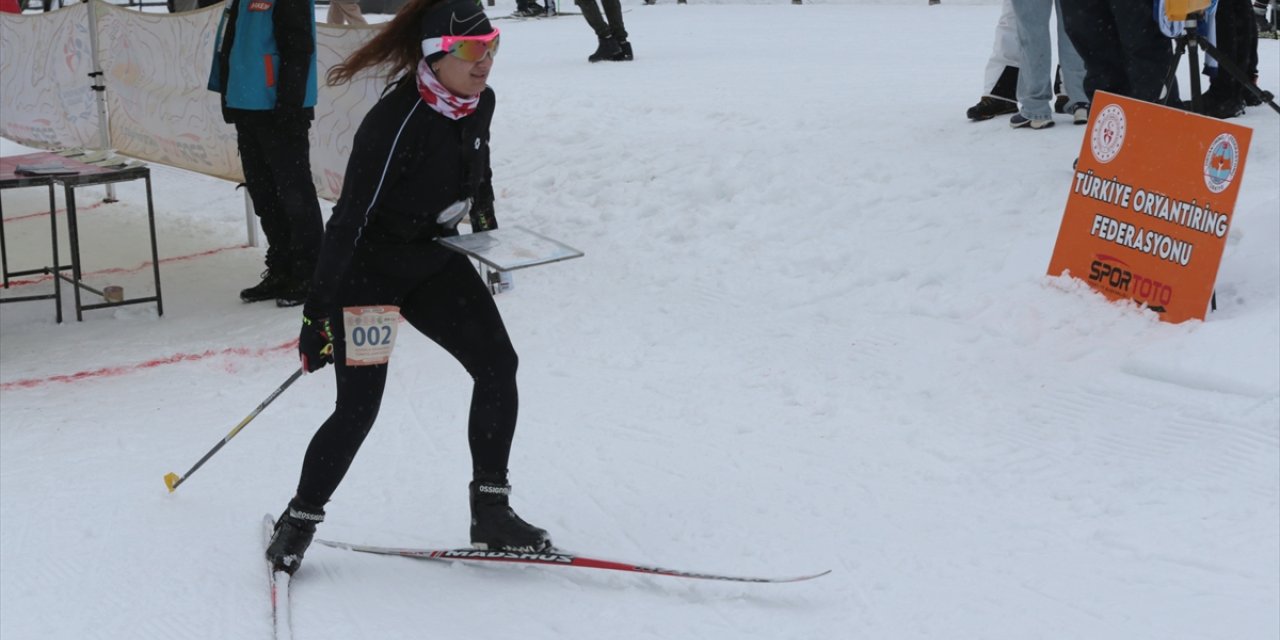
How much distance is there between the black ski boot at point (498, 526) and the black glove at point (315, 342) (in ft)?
1.99

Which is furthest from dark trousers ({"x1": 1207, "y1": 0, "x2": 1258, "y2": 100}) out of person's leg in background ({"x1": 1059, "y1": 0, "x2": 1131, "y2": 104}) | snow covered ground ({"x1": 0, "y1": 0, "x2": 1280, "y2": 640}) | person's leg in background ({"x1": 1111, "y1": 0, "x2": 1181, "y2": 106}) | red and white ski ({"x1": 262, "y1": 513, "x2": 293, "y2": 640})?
red and white ski ({"x1": 262, "y1": 513, "x2": 293, "y2": 640})

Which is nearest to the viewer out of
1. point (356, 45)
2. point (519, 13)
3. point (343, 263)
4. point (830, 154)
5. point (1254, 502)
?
point (343, 263)

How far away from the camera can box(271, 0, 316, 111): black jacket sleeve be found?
6.54m

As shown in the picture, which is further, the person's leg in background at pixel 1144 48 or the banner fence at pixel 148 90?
the banner fence at pixel 148 90

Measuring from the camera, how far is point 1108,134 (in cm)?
546

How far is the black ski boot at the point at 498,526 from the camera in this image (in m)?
3.84

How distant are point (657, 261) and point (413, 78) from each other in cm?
347

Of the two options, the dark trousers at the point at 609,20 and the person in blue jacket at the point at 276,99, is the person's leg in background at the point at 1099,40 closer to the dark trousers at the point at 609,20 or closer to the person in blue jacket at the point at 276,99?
the person in blue jacket at the point at 276,99

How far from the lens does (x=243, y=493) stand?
183 inches

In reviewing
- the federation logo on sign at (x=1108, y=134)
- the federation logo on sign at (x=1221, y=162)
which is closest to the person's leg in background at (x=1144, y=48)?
the federation logo on sign at (x=1108, y=134)

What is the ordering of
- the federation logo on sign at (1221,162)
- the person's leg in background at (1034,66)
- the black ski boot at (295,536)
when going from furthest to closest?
the person's leg in background at (1034,66)
the federation logo on sign at (1221,162)
the black ski boot at (295,536)

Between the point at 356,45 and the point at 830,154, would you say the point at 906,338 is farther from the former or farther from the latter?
the point at 356,45

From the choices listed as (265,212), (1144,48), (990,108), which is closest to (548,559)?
(265,212)

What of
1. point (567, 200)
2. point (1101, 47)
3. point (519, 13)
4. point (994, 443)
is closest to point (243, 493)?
point (994, 443)
